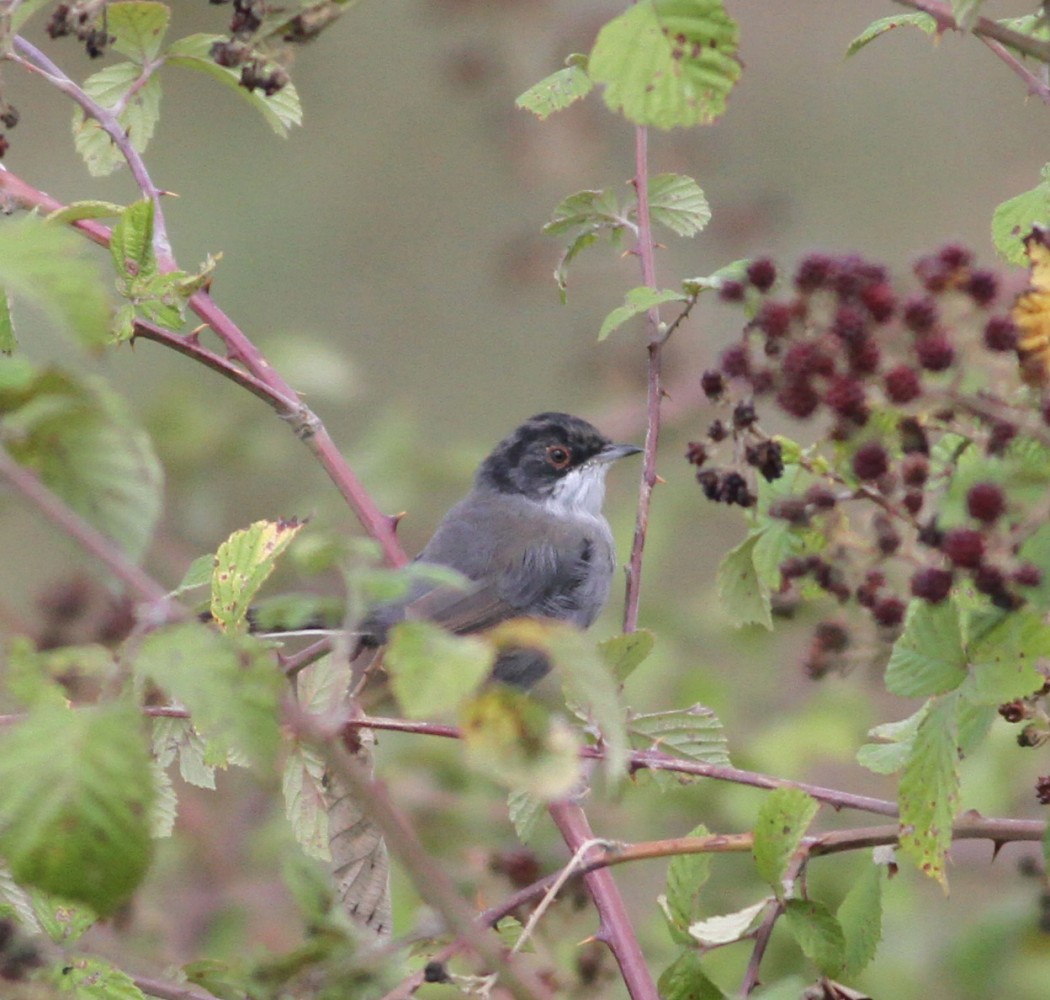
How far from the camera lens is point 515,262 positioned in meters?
5.53

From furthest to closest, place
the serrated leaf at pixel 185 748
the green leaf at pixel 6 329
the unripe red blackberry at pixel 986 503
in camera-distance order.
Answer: the serrated leaf at pixel 185 748 < the green leaf at pixel 6 329 < the unripe red blackberry at pixel 986 503

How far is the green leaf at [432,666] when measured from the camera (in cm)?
151

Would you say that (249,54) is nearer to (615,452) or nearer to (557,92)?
(557,92)

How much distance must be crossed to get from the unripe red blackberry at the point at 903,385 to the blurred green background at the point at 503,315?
3.49ft

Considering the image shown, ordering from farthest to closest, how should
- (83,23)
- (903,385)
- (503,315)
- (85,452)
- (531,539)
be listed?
(503,315) < (531,539) < (83,23) < (903,385) < (85,452)

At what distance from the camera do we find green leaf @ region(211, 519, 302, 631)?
238cm

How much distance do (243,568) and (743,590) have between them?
955 millimetres

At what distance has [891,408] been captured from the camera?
2.03 metres

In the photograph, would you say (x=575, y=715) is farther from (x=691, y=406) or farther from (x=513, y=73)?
(x=513, y=73)

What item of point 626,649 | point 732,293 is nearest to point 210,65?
point 732,293

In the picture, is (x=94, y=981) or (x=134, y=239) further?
(x=134, y=239)

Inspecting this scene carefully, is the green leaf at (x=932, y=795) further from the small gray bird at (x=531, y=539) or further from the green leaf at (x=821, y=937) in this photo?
the small gray bird at (x=531, y=539)

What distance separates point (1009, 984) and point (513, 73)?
3.39 metres

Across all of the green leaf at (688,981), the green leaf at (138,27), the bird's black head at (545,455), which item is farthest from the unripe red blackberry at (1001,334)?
the bird's black head at (545,455)
